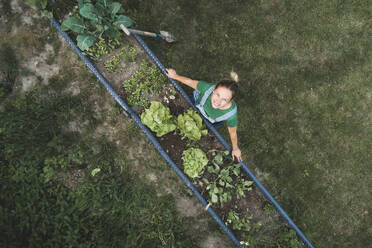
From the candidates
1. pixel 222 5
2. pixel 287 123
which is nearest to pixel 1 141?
pixel 222 5

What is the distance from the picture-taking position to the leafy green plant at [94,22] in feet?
11.1

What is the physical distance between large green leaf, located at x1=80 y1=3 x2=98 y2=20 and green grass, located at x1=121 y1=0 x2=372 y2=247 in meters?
1.12

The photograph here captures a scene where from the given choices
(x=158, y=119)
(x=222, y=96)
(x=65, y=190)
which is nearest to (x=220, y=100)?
(x=222, y=96)

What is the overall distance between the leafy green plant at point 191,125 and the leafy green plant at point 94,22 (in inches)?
67.9

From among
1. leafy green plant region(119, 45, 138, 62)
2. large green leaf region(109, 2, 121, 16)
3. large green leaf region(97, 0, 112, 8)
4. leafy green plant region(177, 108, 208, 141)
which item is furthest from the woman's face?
large green leaf region(97, 0, 112, 8)

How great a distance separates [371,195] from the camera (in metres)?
4.54

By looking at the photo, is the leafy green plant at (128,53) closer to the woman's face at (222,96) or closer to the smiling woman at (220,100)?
the smiling woman at (220,100)

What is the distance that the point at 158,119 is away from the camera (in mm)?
3260

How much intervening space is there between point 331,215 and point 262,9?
434 cm

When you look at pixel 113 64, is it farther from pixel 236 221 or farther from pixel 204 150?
pixel 236 221

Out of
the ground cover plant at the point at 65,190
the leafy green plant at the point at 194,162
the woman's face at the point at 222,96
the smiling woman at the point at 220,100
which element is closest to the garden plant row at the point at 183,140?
the leafy green plant at the point at 194,162

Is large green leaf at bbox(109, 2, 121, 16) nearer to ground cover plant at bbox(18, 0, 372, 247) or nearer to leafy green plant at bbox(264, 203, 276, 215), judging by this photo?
ground cover plant at bbox(18, 0, 372, 247)

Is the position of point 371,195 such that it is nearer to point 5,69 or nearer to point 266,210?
point 266,210

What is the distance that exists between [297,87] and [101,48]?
3.76m
